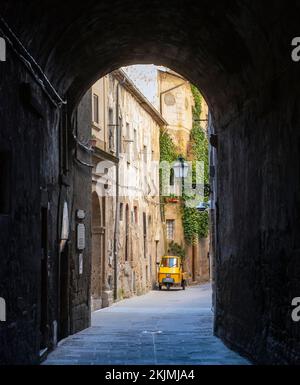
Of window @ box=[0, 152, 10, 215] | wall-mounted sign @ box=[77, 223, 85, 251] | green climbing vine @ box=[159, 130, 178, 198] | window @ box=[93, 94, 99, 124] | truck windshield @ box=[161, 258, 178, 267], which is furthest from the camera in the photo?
green climbing vine @ box=[159, 130, 178, 198]

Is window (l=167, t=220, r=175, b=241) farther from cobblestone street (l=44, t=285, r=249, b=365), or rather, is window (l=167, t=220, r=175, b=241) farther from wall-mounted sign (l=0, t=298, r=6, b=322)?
wall-mounted sign (l=0, t=298, r=6, b=322)

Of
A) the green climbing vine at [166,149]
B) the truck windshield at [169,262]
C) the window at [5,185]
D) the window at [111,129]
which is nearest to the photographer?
the window at [5,185]

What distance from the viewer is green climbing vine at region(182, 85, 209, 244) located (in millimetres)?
42219

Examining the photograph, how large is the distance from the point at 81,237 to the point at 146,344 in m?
3.26

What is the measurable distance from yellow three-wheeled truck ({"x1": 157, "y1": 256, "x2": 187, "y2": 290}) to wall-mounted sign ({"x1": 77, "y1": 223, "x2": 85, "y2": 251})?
2191 cm

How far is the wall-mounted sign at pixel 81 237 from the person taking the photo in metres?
14.1

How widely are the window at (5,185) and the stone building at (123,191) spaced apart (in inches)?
341

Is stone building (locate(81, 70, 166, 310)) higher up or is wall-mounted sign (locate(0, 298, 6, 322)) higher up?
stone building (locate(81, 70, 166, 310))

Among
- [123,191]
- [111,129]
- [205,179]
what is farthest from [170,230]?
[111,129]

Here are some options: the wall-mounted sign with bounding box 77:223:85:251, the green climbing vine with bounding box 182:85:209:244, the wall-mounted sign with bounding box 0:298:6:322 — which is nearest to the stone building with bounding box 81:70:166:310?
the green climbing vine with bounding box 182:85:209:244

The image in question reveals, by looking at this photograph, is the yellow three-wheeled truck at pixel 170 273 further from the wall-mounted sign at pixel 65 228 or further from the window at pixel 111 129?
the wall-mounted sign at pixel 65 228

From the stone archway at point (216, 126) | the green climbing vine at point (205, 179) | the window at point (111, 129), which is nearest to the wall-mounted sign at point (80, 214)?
the stone archway at point (216, 126)
